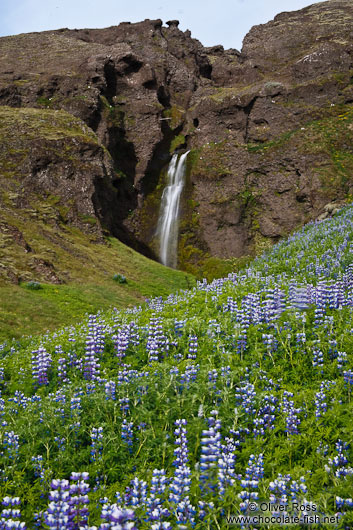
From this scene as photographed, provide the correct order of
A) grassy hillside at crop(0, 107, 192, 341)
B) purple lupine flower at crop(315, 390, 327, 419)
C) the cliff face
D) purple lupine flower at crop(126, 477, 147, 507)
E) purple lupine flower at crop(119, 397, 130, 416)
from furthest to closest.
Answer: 1. the cliff face
2. grassy hillside at crop(0, 107, 192, 341)
3. purple lupine flower at crop(119, 397, 130, 416)
4. purple lupine flower at crop(315, 390, 327, 419)
5. purple lupine flower at crop(126, 477, 147, 507)

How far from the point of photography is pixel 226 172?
136 feet

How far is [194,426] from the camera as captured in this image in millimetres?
3770

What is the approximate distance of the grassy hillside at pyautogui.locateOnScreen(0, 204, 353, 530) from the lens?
2928mm

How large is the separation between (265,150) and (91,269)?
2713 centimetres

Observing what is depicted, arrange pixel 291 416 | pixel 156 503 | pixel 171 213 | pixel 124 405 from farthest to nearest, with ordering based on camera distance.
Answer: pixel 171 213 < pixel 124 405 < pixel 291 416 < pixel 156 503

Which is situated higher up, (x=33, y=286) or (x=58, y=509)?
(x=33, y=286)

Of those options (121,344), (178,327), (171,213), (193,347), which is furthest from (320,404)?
(171,213)

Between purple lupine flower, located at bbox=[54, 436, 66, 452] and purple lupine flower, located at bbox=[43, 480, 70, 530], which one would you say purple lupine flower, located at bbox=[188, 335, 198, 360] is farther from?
purple lupine flower, located at bbox=[43, 480, 70, 530]

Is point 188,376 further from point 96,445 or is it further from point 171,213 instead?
point 171,213

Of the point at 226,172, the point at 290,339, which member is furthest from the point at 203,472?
the point at 226,172

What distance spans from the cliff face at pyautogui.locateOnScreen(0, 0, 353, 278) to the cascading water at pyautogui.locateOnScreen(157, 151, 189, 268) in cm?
94

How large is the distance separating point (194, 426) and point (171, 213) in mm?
38570

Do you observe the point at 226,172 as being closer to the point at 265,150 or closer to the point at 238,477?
the point at 265,150

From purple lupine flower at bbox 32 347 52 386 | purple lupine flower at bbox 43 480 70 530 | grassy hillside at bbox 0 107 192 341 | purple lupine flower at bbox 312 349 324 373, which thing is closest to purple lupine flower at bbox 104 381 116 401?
purple lupine flower at bbox 32 347 52 386
